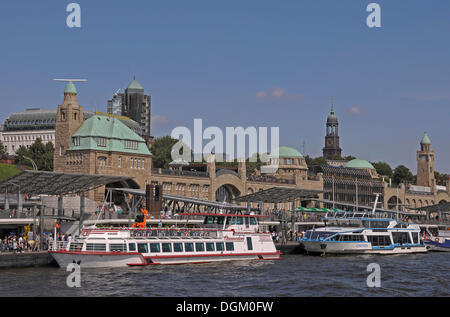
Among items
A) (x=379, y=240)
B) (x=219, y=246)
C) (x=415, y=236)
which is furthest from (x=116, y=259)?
(x=415, y=236)

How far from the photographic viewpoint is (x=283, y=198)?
4466 inches

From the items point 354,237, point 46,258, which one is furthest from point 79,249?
point 354,237

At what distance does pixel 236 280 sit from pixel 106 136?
6914 centimetres

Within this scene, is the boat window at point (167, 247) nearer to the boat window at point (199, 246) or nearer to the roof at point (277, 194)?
the boat window at point (199, 246)

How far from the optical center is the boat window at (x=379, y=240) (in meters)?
92.9

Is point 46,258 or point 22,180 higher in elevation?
point 22,180

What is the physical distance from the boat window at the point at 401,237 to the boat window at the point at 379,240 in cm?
168

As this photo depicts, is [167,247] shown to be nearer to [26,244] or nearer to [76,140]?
[26,244]

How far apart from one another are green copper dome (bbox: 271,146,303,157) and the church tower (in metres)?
72.2

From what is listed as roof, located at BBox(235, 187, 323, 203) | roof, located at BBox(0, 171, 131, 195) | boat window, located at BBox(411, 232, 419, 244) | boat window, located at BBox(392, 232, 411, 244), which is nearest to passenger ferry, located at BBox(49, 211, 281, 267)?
roof, located at BBox(0, 171, 131, 195)

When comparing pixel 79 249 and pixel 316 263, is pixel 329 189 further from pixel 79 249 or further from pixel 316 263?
pixel 79 249

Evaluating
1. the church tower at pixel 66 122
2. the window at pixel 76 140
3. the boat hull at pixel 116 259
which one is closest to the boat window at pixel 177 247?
the boat hull at pixel 116 259

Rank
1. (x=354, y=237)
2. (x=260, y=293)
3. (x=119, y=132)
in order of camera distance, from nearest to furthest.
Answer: (x=260, y=293), (x=354, y=237), (x=119, y=132)
